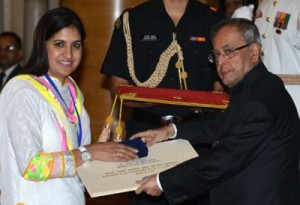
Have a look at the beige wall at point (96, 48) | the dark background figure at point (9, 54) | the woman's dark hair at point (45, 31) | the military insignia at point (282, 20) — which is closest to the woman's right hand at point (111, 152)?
the woman's dark hair at point (45, 31)

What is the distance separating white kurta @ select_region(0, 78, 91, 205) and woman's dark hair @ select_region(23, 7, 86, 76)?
0.46 feet

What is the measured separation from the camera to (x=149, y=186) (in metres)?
3.18

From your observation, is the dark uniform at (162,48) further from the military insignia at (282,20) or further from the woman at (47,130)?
the woman at (47,130)

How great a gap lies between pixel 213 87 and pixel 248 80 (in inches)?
41.8

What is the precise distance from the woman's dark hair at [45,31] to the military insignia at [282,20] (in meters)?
1.66

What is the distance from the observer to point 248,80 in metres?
3.07

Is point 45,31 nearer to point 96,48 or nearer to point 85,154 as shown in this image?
point 85,154

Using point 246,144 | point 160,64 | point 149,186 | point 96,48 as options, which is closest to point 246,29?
point 246,144

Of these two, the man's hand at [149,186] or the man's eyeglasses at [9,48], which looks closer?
the man's hand at [149,186]

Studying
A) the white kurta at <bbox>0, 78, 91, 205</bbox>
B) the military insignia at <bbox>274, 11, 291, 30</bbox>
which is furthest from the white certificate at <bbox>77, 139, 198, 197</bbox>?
the military insignia at <bbox>274, 11, 291, 30</bbox>

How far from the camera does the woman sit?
9.86 feet

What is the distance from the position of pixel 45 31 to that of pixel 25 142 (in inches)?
21.3

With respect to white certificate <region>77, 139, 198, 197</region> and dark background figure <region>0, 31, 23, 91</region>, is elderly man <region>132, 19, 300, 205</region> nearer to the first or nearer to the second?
white certificate <region>77, 139, 198, 197</region>

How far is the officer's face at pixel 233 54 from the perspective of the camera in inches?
122
